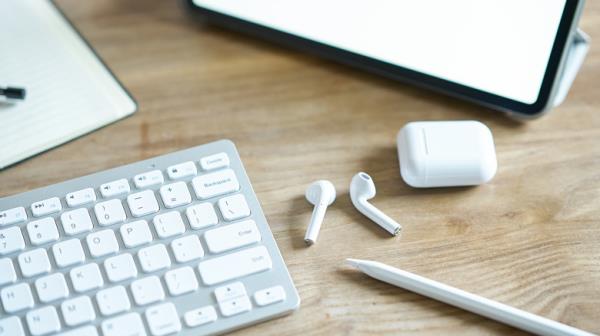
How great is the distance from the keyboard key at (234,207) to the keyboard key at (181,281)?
54 millimetres

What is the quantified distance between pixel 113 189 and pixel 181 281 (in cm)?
10

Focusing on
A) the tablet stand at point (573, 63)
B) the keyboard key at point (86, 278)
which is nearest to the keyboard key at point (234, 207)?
the keyboard key at point (86, 278)

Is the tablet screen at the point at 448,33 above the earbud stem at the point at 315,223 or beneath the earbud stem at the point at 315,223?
above

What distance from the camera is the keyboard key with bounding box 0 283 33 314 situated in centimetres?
46

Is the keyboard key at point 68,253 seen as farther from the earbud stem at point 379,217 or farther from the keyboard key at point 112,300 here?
the earbud stem at point 379,217

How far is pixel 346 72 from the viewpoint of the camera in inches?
26.2

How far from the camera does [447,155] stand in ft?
1.78

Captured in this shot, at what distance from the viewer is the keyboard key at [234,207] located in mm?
519

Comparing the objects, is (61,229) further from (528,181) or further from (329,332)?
(528,181)

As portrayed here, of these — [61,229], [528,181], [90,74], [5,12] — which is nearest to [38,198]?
[61,229]

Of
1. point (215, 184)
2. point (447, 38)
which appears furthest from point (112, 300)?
point (447, 38)

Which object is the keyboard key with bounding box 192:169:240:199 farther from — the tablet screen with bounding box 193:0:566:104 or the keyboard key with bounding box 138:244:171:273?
the tablet screen with bounding box 193:0:566:104

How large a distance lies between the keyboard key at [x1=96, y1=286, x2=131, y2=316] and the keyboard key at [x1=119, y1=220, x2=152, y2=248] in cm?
4

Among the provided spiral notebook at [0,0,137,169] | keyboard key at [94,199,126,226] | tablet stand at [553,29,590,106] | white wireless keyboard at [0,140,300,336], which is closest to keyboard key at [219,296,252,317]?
white wireless keyboard at [0,140,300,336]
